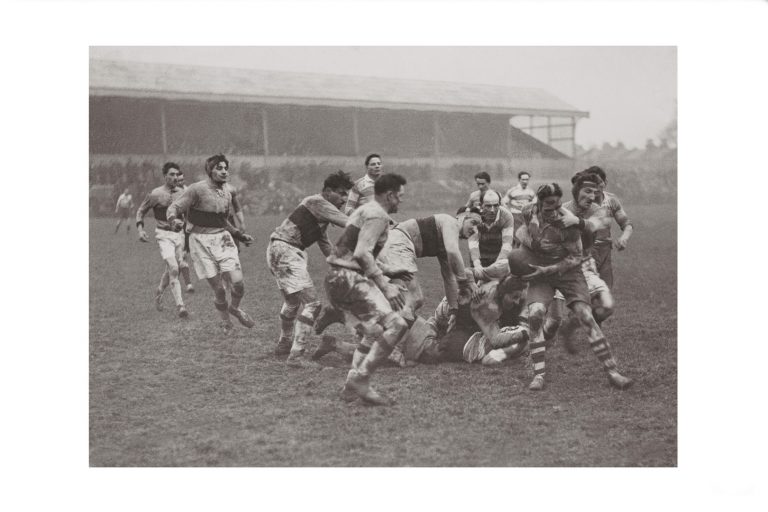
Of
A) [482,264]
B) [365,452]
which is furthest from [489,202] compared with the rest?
[365,452]

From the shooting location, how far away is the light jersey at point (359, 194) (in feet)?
20.5

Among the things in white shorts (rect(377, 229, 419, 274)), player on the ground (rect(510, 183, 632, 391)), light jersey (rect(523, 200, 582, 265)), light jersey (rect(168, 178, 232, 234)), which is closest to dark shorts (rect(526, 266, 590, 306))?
player on the ground (rect(510, 183, 632, 391))

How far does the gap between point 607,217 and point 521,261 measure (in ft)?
3.19

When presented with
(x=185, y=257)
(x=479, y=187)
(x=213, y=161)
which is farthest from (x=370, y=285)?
(x=185, y=257)

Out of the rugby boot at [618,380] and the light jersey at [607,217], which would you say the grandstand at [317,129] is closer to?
the light jersey at [607,217]

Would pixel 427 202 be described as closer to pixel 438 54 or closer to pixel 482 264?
pixel 482 264

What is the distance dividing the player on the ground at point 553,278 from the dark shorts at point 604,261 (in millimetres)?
596

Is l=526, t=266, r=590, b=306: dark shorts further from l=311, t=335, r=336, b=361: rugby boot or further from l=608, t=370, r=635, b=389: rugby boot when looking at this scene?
l=311, t=335, r=336, b=361: rugby boot

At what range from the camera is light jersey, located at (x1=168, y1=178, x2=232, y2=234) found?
21.4 ft

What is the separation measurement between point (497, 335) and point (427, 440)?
1.13 metres

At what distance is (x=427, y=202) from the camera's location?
262 inches

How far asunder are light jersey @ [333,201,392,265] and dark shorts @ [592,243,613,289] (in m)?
1.89

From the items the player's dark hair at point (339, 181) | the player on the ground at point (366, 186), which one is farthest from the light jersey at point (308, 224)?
the player on the ground at point (366, 186)

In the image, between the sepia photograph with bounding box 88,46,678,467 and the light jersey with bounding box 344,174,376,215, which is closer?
the sepia photograph with bounding box 88,46,678,467
